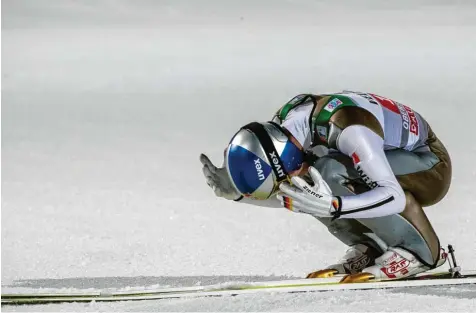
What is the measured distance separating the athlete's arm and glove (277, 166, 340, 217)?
0.19 ft

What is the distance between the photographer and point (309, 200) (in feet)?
16.4

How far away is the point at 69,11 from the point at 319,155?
54.0ft

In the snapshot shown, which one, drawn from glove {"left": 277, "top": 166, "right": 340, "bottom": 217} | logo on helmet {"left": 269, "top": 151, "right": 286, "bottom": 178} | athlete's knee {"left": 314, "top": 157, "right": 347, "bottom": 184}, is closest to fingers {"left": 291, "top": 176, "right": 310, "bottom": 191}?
glove {"left": 277, "top": 166, "right": 340, "bottom": 217}

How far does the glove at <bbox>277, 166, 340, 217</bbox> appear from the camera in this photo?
16.4 feet

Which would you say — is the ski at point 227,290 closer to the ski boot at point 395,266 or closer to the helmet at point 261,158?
the ski boot at point 395,266

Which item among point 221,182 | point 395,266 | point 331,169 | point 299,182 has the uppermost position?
point 221,182

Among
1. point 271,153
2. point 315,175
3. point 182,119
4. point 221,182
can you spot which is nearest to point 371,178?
point 315,175

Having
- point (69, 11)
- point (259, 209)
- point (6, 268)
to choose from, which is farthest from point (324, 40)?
point (6, 268)

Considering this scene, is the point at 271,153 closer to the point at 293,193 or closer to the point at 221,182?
the point at 293,193

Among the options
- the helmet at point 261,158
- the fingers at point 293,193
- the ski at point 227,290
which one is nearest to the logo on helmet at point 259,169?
the helmet at point 261,158

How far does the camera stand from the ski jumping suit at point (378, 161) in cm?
510

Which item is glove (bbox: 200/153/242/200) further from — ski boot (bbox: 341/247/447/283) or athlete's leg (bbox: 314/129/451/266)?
ski boot (bbox: 341/247/447/283)

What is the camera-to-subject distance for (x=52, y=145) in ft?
36.3

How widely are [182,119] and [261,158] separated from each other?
7.34 metres
